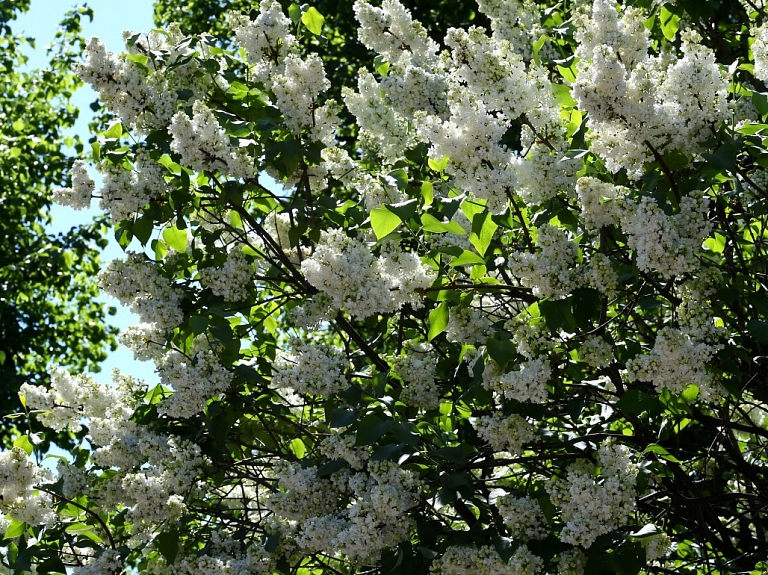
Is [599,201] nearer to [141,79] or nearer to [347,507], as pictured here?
[347,507]

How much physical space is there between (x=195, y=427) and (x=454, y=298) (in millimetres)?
1603

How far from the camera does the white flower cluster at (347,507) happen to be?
3873 mm

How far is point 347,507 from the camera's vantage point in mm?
4398

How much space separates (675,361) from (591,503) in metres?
0.60

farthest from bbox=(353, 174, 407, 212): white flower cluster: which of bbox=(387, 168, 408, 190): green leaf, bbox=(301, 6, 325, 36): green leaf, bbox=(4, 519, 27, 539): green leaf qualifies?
bbox=(4, 519, 27, 539): green leaf

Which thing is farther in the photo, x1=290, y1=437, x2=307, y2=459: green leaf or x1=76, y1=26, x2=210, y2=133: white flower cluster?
x1=290, y1=437, x2=307, y2=459: green leaf

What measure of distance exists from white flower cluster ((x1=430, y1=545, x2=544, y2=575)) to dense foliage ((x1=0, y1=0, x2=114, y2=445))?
11.1 m

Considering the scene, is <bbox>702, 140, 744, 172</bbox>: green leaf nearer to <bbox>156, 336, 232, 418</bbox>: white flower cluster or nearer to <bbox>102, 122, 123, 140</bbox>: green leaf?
<bbox>156, 336, 232, 418</bbox>: white flower cluster

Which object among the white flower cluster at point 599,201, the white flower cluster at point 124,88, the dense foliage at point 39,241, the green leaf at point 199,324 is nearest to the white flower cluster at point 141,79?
the white flower cluster at point 124,88

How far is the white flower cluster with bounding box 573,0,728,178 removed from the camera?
3656mm

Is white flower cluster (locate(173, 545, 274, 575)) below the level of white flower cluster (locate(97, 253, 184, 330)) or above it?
below

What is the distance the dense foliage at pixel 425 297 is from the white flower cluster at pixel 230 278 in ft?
0.04

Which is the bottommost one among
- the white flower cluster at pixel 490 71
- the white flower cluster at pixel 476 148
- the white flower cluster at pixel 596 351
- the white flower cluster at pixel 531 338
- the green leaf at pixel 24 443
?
the white flower cluster at pixel 596 351

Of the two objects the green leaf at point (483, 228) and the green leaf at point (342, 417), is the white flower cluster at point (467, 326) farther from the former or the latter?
the green leaf at point (342, 417)
